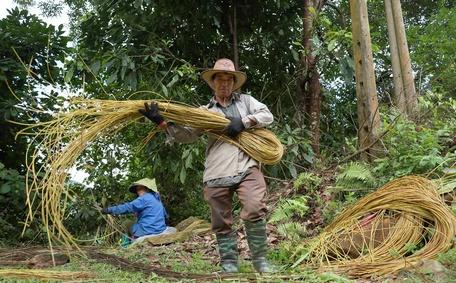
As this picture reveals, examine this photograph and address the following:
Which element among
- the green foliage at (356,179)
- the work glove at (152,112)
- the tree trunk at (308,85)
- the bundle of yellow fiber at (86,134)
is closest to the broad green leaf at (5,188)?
the bundle of yellow fiber at (86,134)

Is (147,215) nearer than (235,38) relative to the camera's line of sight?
Yes

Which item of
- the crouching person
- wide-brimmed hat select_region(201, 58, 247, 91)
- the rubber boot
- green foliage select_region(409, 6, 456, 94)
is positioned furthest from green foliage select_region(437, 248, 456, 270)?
green foliage select_region(409, 6, 456, 94)

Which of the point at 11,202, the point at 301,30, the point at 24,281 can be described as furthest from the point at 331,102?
the point at 24,281

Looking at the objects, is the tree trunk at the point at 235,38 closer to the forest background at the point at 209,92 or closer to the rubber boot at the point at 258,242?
the forest background at the point at 209,92

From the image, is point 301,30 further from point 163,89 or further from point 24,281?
point 24,281

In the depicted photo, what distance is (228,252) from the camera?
3.85 metres

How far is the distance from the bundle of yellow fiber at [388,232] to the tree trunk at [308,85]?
317cm

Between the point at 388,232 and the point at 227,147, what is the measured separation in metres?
1.48

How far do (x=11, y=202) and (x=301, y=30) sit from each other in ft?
16.9

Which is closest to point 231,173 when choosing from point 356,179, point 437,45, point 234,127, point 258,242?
point 234,127

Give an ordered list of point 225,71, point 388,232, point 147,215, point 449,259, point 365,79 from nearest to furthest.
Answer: point 449,259 → point 225,71 → point 388,232 → point 365,79 → point 147,215

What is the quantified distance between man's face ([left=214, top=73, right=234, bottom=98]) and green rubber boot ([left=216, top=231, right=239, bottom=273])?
42.2 inches

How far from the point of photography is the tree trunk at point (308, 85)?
762 centimetres

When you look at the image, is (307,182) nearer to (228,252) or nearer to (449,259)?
(228,252)
